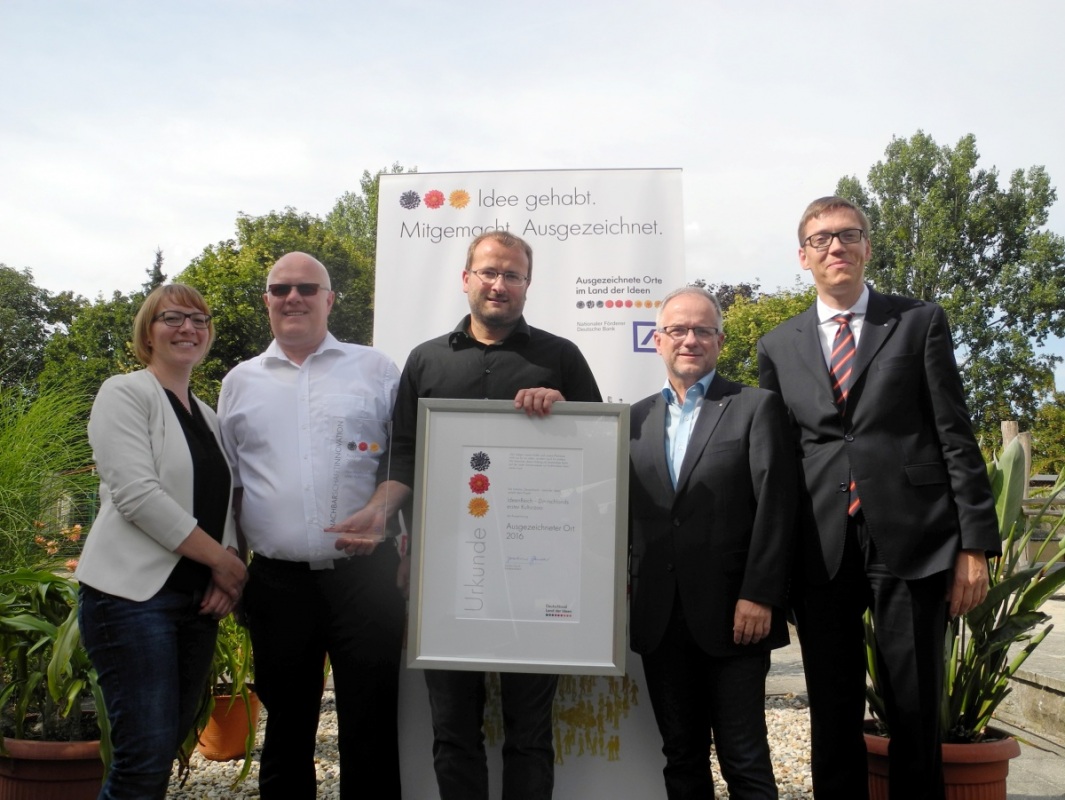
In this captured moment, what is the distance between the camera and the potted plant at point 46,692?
11.3 feet

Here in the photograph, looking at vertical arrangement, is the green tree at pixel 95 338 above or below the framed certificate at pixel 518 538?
above

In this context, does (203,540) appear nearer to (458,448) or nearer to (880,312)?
(458,448)

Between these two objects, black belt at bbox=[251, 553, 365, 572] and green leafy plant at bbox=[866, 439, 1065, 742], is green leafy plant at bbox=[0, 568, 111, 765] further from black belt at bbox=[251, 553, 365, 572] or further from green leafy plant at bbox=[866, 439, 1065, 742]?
green leafy plant at bbox=[866, 439, 1065, 742]

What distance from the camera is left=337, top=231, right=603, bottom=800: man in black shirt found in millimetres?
3117

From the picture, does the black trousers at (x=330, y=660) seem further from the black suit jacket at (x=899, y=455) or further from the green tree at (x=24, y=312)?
the green tree at (x=24, y=312)

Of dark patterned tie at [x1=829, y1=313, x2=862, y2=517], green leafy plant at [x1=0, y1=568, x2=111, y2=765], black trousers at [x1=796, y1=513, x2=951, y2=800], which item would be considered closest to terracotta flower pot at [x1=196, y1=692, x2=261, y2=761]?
green leafy plant at [x1=0, y1=568, x2=111, y2=765]

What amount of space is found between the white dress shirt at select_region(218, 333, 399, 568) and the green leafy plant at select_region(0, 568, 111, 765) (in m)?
0.88

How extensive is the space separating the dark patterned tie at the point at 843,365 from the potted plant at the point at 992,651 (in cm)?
82

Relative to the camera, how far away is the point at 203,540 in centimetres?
292

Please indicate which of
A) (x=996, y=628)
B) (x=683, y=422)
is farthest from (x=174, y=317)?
(x=996, y=628)

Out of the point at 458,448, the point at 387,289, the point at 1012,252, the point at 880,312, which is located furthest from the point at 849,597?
the point at 1012,252

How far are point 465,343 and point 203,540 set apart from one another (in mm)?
1180

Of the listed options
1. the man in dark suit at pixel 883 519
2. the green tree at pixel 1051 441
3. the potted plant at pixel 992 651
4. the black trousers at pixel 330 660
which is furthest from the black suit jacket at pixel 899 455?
the green tree at pixel 1051 441

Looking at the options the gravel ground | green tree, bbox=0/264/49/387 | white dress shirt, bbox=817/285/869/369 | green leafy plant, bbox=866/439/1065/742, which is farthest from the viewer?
green tree, bbox=0/264/49/387
